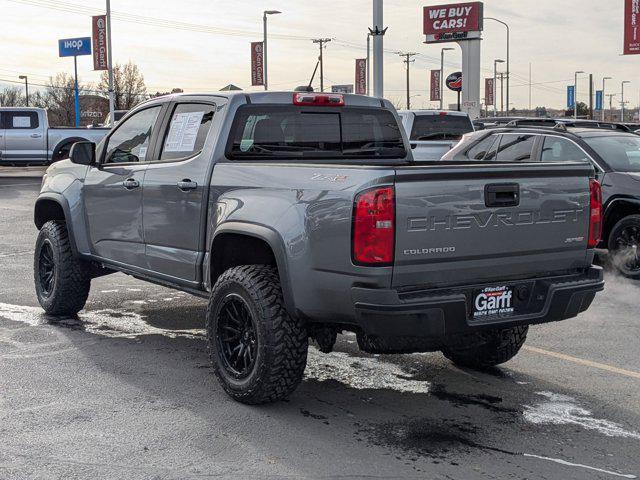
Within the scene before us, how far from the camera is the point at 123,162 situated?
22.8ft

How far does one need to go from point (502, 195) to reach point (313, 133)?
1826 mm

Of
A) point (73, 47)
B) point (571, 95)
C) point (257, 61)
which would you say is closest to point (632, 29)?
point (257, 61)

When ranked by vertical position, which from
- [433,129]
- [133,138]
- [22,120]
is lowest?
[133,138]

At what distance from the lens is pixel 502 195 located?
4.86 meters

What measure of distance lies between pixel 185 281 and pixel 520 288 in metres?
2.32

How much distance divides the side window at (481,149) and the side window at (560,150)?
2.55ft

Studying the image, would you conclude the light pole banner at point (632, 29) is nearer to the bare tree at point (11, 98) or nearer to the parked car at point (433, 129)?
the parked car at point (433, 129)

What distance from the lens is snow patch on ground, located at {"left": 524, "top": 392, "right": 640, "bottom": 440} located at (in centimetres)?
486

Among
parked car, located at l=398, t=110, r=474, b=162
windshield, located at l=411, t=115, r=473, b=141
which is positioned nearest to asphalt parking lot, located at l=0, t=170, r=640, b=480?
parked car, located at l=398, t=110, r=474, b=162

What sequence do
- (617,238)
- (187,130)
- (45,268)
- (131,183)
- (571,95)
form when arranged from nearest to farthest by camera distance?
(187,130)
(131,183)
(45,268)
(617,238)
(571,95)

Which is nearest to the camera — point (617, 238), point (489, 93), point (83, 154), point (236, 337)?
point (236, 337)

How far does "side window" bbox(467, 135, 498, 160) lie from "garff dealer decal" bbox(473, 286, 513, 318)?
657 cm

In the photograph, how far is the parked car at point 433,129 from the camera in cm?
1639

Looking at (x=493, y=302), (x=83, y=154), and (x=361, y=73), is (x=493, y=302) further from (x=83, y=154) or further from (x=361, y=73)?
(x=361, y=73)
